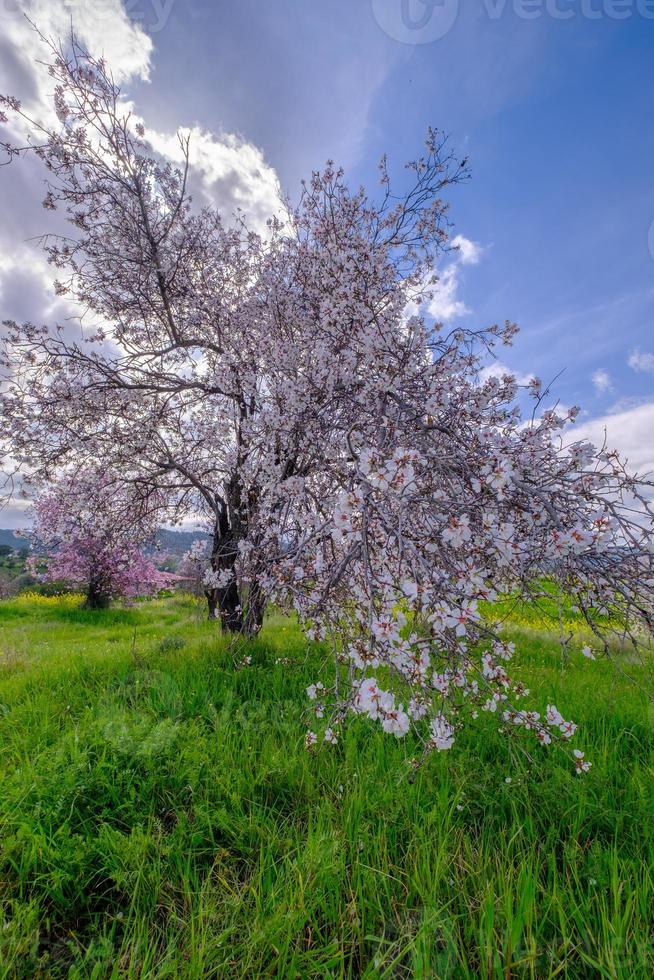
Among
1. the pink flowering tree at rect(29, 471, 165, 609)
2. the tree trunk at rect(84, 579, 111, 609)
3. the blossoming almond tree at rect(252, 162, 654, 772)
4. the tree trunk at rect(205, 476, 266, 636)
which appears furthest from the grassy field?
the tree trunk at rect(84, 579, 111, 609)

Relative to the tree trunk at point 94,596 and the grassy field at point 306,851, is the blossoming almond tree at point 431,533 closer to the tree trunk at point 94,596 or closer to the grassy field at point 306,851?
the grassy field at point 306,851

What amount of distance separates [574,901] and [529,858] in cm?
23

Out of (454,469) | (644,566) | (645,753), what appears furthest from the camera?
(645,753)

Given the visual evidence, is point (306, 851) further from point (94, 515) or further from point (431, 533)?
point (94, 515)

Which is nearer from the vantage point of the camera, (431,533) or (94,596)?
(431,533)

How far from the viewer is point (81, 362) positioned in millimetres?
5707

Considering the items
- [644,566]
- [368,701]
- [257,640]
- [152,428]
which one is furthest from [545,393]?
[152,428]

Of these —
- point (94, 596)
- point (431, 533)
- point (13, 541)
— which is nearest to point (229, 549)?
point (431, 533)

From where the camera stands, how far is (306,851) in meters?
2.23

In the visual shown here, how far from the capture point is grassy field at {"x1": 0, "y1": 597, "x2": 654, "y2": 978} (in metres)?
1.83

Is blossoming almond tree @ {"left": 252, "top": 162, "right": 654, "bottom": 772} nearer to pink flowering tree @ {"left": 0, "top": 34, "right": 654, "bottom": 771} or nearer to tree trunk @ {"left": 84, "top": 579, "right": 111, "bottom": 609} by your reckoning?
pink flowering tree @ {"left": 0, "top": 34, "right": 654, "bottom": 771}

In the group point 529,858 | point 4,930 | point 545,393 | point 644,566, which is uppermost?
point 545,393

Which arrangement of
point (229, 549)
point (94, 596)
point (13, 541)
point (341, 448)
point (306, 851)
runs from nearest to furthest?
point (306, 851) < point (341, 448) < point (229, 549) < point (94, 596) < point (13, 541)

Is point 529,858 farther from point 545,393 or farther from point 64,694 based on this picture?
point 64,694
